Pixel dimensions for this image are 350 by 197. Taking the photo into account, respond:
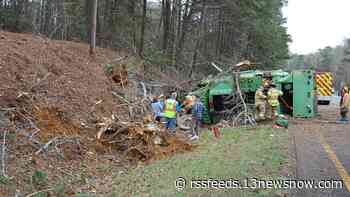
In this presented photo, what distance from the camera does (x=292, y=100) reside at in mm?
18406

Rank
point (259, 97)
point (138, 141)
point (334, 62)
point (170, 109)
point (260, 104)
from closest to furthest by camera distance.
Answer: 1. point (138, 141)
2. point (170, 109)
3. point (259, 97)
4. point (260, 104)
5. point (334, 62)

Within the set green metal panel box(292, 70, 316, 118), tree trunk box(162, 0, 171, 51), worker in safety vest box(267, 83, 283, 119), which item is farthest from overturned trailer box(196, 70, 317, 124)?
tree trunk box(162, 0, 171, 51)

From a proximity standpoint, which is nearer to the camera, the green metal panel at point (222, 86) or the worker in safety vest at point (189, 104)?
the worker in safety vest at point (189, 104)

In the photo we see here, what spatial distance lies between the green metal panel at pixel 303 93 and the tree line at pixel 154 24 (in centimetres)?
736

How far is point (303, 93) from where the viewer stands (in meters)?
18.0

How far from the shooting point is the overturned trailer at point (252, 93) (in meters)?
18.1

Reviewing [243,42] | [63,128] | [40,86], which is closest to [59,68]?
[40,86]

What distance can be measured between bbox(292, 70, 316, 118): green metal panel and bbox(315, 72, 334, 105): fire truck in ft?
21.9

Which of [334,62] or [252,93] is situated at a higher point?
[334,62]

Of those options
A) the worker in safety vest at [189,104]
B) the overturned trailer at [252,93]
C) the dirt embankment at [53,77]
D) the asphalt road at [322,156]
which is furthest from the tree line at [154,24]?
the asphalt road at [322,156]

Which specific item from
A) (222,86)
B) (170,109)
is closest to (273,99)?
(222,86)

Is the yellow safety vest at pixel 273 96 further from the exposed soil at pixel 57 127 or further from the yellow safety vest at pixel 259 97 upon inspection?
the exposed soil at pixel 57 127

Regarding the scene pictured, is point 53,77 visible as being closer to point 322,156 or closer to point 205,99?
point 205,99

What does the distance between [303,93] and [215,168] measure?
32.8 feet
